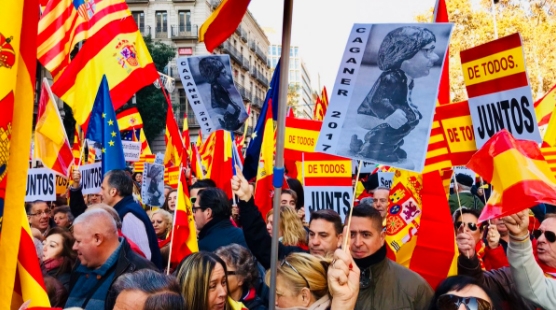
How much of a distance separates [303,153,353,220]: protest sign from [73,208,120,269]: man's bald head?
2.78 meters

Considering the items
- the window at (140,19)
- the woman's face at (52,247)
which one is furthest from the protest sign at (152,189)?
the window at (140,19)

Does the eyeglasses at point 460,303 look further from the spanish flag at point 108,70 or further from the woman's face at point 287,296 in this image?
the spanish flag at point 108,70

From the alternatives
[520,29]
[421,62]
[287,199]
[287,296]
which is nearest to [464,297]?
[287,296]

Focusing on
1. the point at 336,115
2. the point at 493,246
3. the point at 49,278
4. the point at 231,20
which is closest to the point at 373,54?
the point at 336,115

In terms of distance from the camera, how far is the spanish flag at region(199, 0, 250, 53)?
8.01 ft

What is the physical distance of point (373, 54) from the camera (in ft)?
10.5

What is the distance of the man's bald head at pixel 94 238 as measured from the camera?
3457 mm

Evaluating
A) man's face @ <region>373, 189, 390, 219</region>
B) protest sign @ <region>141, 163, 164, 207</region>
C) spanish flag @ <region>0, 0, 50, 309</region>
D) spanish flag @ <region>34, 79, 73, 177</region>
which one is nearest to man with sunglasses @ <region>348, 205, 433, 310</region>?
spanish flag @ <region>0, 0, 50, 309</region>

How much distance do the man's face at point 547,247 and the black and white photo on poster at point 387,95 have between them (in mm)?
1128

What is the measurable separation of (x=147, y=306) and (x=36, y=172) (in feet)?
14.8

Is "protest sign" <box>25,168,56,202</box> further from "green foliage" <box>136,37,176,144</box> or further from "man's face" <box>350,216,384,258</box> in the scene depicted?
"green foliage" <box>136,37,176,144</box>

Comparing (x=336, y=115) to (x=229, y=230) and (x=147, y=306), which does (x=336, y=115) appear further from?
(x=229, y=230)

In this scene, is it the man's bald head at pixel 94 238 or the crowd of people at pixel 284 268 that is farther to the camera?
the man's bald head at pixel 94 238

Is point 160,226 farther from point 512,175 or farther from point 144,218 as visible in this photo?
point 512,175
